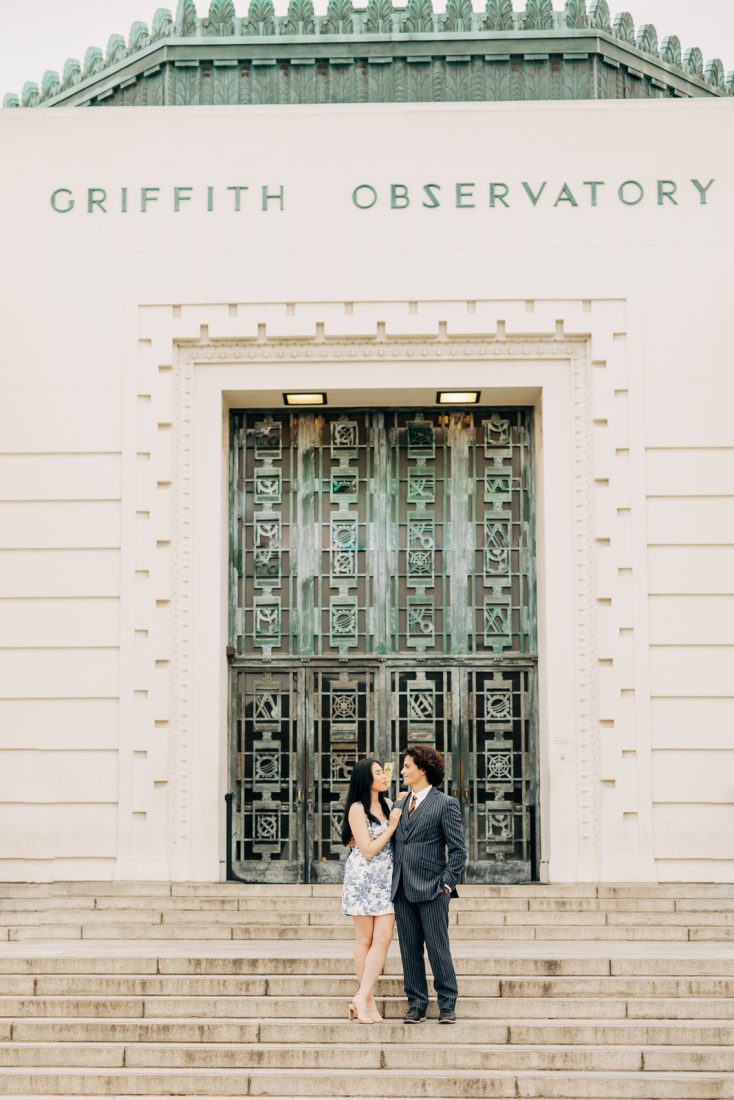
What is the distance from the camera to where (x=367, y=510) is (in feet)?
54.3

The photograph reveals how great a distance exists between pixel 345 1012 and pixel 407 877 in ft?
3.96

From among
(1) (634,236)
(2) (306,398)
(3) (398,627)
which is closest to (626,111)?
(1) (634,236)

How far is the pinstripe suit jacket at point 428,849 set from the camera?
1019 centimetres

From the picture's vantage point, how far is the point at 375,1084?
9.61 m

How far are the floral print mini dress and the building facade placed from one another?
16.7 ft

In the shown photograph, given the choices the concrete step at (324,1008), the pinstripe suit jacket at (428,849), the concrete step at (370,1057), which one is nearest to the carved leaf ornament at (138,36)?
the pinstripe suit jacket at (428,849)

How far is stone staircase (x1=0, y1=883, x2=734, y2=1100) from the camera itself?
967 centimetres

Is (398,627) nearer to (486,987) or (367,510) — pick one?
(367,510)

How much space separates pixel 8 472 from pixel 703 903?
26.4 feet

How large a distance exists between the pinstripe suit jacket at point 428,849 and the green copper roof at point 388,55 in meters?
9.84

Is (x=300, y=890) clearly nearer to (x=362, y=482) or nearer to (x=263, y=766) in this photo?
(x=263, y=766)

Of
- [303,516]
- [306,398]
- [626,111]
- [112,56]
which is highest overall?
[112,56]

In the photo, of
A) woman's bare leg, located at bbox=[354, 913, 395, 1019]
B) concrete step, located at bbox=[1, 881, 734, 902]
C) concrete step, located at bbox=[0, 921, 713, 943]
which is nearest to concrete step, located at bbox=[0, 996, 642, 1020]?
woman's bare leg, located at bbox=[354, 913, 395, 1019]

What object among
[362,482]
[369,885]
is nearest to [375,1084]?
[369,885]
